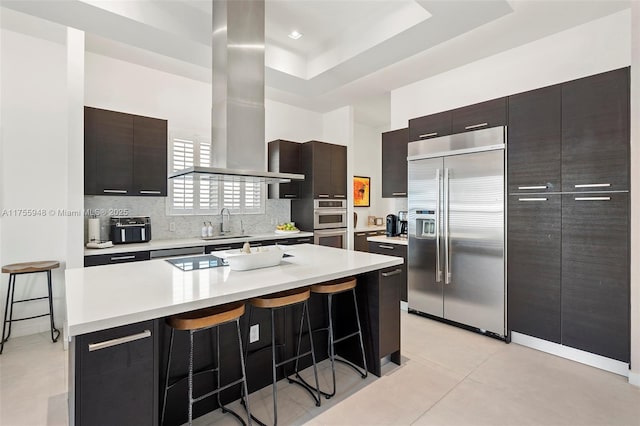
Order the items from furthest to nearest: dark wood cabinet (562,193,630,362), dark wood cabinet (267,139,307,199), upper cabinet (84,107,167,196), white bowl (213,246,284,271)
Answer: dark wood cabinet (267,139,307,199)
upper cabinet (84,107,167,196)
dark wood cabinet (562,193,630,362)
white bowl (213,246,284,271)

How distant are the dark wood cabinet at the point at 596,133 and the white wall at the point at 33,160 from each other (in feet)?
16.0

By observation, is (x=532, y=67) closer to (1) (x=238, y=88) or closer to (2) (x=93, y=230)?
(1) (x=238, y=88)

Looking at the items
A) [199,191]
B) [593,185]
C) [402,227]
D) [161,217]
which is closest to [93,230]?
[161,217]

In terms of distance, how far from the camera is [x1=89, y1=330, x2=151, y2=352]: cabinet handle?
4.32 feet

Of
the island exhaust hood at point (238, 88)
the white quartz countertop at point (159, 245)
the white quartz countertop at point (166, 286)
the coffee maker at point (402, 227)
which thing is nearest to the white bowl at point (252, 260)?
the white quartz countertop at point (166, 286)

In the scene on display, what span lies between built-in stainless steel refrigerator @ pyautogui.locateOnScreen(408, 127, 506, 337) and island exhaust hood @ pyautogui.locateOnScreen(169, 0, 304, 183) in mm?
1859

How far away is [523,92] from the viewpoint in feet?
10.2

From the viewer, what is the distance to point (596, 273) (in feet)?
8.74

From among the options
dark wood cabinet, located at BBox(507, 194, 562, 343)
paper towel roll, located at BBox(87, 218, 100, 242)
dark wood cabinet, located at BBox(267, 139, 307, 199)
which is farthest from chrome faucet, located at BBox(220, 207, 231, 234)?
dark wood cabinet, located at BBox(507, 194, 562, 343)

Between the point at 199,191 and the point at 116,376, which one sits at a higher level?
the point at 199,191

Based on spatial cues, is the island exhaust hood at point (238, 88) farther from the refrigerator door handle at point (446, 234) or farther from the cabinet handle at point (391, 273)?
the refrigerator door handle at point (446, 234)

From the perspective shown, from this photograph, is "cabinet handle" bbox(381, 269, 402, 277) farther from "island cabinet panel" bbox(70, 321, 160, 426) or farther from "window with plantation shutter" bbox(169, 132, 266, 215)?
"window with plantation shutter" bbox(169, 132, 266, 215)

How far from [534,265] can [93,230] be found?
460 centimetres

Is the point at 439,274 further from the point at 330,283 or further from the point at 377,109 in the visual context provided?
the point at 377,109
